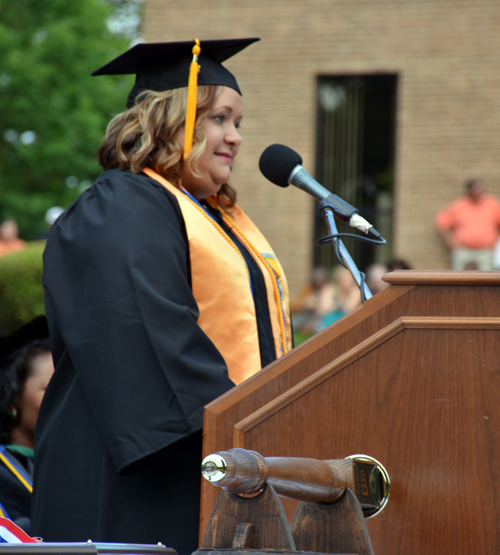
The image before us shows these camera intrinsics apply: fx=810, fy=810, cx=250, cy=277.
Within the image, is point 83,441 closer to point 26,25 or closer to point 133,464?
point 133,464

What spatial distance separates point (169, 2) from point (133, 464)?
957cm

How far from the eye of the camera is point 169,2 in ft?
34.4

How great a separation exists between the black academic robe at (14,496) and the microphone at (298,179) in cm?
172

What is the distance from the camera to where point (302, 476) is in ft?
4.37

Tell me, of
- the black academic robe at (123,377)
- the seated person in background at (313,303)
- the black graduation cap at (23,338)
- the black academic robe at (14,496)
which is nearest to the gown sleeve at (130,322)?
the black academic robe at (123,377)

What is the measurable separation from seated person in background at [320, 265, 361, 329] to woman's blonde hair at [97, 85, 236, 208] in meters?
5.94

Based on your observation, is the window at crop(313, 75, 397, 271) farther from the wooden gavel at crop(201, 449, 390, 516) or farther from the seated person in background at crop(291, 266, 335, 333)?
the wooden gavel at crop(201, 449, 390, 516)

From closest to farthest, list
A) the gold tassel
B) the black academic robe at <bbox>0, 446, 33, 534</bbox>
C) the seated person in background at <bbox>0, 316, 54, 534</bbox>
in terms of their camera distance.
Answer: the gold tassel < the black academic robe at <bbox>0, 446, 33, 534</bbox> < the seated person in background at <bbox>0, 316, 54, 534</bbox>

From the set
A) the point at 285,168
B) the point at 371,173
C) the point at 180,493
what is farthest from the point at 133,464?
the point at 371,173

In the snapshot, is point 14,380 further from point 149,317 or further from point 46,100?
point 46,100

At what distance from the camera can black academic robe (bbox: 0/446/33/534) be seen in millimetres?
3117

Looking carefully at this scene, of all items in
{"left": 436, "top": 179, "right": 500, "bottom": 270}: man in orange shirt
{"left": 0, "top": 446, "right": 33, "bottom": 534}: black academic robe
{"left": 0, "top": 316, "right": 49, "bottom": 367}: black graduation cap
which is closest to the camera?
{"left": 0, "top": 446, "right": 33, "bottom": 534}: black academic robe

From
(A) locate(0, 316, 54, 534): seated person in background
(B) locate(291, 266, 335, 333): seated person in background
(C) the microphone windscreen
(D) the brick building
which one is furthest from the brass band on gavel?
(D) the brick building

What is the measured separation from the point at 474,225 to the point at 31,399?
22.5ft
